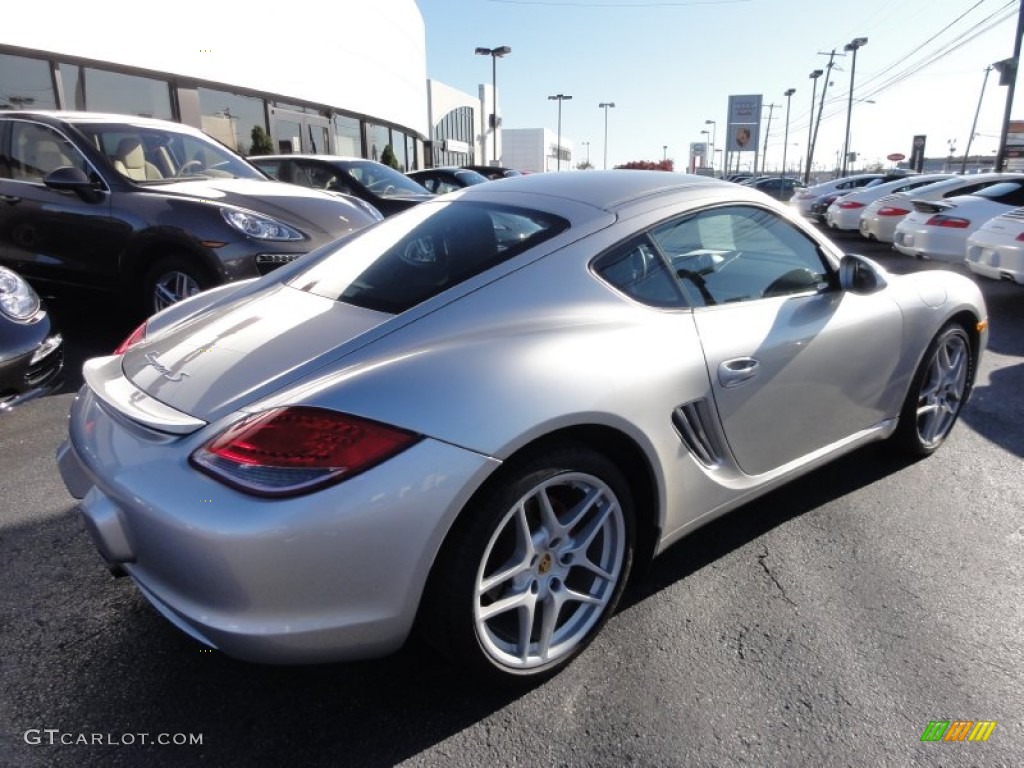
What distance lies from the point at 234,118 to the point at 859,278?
19440 millimetres

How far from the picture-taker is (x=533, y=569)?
2023mm

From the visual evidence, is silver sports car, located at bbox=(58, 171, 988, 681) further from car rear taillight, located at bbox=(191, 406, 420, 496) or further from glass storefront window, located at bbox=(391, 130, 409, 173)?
glass storefront window, located at bbox=(391, 130, 409, 173)

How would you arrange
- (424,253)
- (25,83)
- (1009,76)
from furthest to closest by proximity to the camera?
(1009,76), (25,83), (424,253)

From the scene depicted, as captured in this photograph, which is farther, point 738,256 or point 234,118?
point 234,118

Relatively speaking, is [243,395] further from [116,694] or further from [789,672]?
Answer: [789,672]

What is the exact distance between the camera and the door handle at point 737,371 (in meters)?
2.34

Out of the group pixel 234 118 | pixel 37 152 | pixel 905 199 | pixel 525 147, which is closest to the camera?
pixel 37 152

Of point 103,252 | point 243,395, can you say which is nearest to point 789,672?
point 243,395

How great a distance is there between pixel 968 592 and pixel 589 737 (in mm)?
1574

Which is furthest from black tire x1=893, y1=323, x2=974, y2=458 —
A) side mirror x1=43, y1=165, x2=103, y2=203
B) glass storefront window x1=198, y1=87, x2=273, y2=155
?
glass storefront window x1=198, y1=87, x2=273, y2=155

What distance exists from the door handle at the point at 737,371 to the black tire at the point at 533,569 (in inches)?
20.8

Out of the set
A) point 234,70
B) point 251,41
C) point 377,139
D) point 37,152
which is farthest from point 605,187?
point 377,139

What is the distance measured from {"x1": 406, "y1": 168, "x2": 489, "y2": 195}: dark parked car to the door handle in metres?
10.9

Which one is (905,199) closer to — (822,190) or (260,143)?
(822,190)
